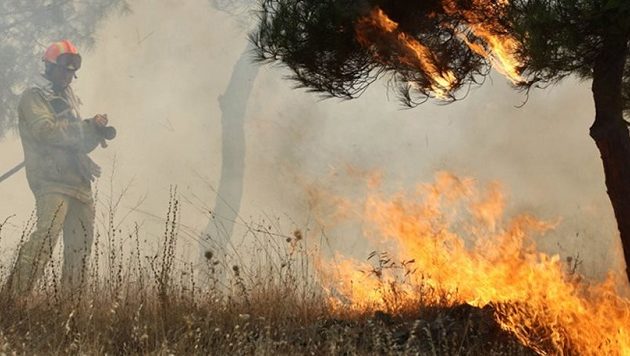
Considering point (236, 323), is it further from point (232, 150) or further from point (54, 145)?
point (232, 150)

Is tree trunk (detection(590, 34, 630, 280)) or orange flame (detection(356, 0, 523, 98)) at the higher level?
orange flame (detection(356, 0, 523, 98))

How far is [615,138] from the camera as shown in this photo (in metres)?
4.51

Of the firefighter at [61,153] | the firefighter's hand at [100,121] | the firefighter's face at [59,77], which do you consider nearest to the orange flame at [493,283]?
the firefighter at [61,153]

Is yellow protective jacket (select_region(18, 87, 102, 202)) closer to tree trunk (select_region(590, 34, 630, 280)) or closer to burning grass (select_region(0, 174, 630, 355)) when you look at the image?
burning grass (select_region(0, 174, 630, 355))

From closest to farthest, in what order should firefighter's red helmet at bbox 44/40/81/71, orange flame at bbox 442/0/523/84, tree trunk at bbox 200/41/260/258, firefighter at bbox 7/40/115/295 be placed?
1. orange flame at bbox 442/0/523/84
2. firefighter at bbox 7/40/115/295
3. firefighter's red helmet at bbox 44/40/81/71
4. tree trunk at bbox 200/41/260/258

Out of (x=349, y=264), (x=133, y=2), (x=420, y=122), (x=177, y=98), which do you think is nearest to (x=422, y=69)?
(x=349, y=264)

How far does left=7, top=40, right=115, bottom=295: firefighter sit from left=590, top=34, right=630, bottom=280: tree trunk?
14.8ft

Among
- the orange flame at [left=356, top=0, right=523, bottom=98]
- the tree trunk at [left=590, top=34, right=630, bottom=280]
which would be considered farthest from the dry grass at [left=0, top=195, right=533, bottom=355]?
the orange flame at [left=356, top=0, right=523, bottom=98]

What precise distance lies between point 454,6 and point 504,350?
1.98 metres

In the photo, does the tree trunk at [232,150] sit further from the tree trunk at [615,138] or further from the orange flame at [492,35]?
the tree trunk at [615,138]

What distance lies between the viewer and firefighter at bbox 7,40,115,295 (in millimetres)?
7359

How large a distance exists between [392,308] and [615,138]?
6.23 feet

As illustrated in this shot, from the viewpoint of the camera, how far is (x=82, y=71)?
1731 centimetres

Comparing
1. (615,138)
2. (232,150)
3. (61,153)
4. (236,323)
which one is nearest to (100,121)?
(61,153)
